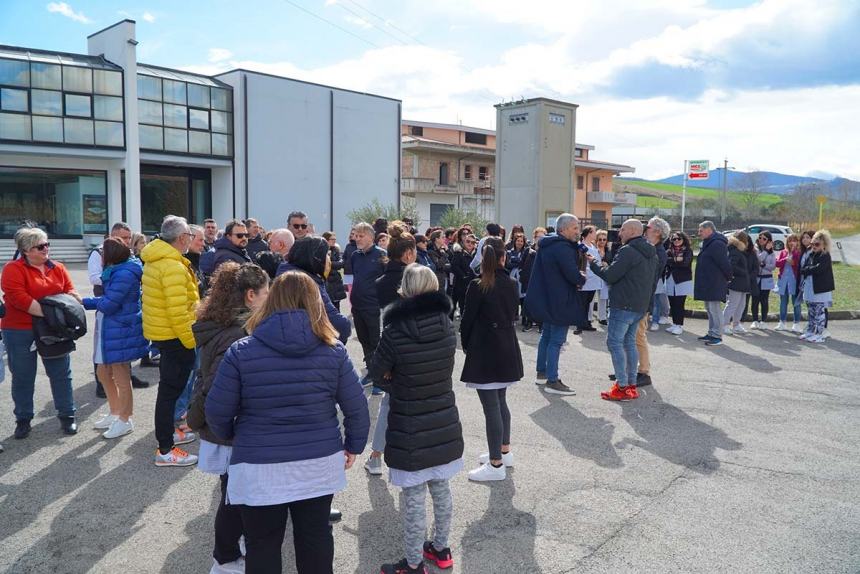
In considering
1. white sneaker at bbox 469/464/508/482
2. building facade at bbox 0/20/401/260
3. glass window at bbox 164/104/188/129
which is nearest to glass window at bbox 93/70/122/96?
building facade at bbox 0/20/401/260

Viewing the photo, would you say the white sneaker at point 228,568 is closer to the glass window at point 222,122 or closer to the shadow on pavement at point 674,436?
the shadow on pavement at point 674,436

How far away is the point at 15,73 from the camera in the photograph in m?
24.2

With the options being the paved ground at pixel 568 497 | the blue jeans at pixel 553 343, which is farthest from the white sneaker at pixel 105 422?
the blue jeans at pixel 553 343

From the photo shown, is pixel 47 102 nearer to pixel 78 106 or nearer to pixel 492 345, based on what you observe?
pixel 78 106

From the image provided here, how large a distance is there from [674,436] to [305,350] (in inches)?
174

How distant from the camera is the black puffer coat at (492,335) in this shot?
479cm

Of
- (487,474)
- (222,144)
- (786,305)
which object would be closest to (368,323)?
(487,474)

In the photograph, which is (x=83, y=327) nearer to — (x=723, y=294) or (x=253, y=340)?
(x=253, y=340)

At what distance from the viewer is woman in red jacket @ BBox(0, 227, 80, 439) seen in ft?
17.9

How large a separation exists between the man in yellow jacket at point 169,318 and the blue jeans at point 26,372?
1.40 metres

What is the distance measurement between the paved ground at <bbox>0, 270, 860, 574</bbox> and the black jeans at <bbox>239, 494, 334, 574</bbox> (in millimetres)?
791

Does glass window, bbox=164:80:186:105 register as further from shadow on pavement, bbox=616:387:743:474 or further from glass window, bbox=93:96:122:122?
shadow on pavement, bbox=616:387:743:474

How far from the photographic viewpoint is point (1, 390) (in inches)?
283

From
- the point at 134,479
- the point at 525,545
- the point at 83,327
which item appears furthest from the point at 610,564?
the point at 83,327
